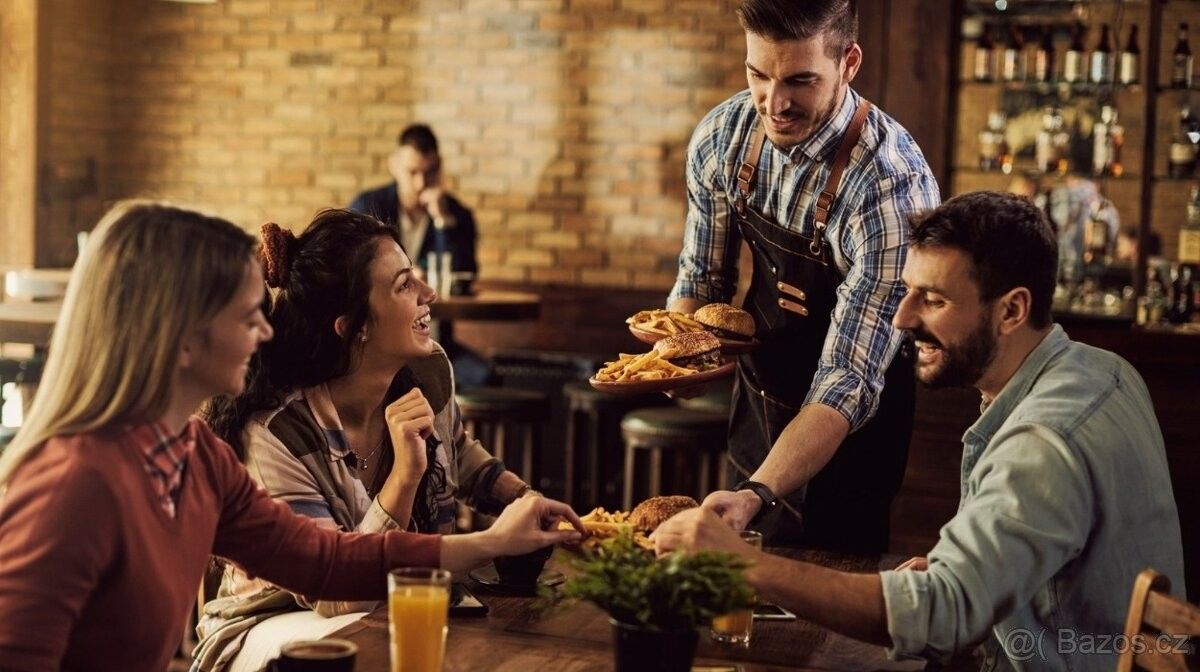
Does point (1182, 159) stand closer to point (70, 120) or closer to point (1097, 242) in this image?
point (1097, 242)

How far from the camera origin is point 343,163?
8188 millimetres

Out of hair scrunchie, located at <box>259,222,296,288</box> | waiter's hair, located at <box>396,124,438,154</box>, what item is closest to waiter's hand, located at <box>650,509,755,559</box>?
hair scrunchie, located at <box>259,222,296,288</box>

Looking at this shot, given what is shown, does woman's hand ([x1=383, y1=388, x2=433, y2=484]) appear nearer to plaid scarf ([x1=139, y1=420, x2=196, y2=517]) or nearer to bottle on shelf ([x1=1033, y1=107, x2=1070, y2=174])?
plaid scarf ([x1=139, y1=420, x2=196, y2=517])

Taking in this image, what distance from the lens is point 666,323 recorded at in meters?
2.89

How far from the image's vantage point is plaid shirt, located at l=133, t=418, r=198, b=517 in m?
1.75

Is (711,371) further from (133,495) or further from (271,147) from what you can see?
(271,147)

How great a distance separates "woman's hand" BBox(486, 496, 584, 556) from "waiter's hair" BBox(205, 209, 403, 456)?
1.62ft

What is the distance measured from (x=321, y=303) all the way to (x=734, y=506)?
83 cm

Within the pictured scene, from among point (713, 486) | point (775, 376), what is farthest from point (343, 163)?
point (775, 376)

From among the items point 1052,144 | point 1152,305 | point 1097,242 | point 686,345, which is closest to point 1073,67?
point 1052,144

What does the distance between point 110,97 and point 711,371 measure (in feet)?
22.2

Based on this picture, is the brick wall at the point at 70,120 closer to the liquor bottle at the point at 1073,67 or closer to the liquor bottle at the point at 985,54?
the liquor bottle at the point at 985,54

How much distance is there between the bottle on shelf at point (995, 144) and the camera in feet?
20.0

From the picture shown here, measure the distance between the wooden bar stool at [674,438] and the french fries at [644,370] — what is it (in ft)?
8.28
